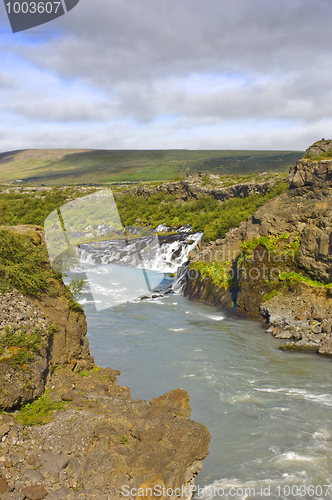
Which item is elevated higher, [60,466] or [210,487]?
[60,466]

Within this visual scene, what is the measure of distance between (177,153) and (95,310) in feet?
557

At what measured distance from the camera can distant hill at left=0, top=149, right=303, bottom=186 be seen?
14462 centimetres

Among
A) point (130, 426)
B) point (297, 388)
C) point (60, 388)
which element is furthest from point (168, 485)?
point (297, 388)

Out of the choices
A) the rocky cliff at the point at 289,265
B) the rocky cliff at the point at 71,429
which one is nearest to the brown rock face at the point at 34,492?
the rocky cliff at the point at 71,429

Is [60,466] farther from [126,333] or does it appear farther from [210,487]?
[126,333]

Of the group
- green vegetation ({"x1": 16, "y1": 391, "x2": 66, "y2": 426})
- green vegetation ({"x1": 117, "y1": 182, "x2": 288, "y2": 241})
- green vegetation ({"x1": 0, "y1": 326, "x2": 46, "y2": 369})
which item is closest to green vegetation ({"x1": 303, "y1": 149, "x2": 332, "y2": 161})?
green vegetation ({"x1": 117, "y1": 182, "x2": 288, "y2": 241})

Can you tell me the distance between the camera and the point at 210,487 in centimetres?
849

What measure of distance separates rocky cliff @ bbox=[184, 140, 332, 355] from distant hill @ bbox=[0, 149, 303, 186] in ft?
357

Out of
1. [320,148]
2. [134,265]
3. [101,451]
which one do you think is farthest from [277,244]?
[101,451]

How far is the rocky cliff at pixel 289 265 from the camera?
18812mm

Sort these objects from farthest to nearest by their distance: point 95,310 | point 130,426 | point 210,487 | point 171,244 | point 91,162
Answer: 1. point 91,162
2. point 171,244
3. point 95,310
4. point 210,487
5. point 130,426

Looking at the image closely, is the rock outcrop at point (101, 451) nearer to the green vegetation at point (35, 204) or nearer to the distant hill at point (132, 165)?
the green vegetation at point (35, 204)

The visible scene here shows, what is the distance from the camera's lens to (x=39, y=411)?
7590mm

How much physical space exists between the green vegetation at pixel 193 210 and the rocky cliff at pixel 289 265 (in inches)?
301
